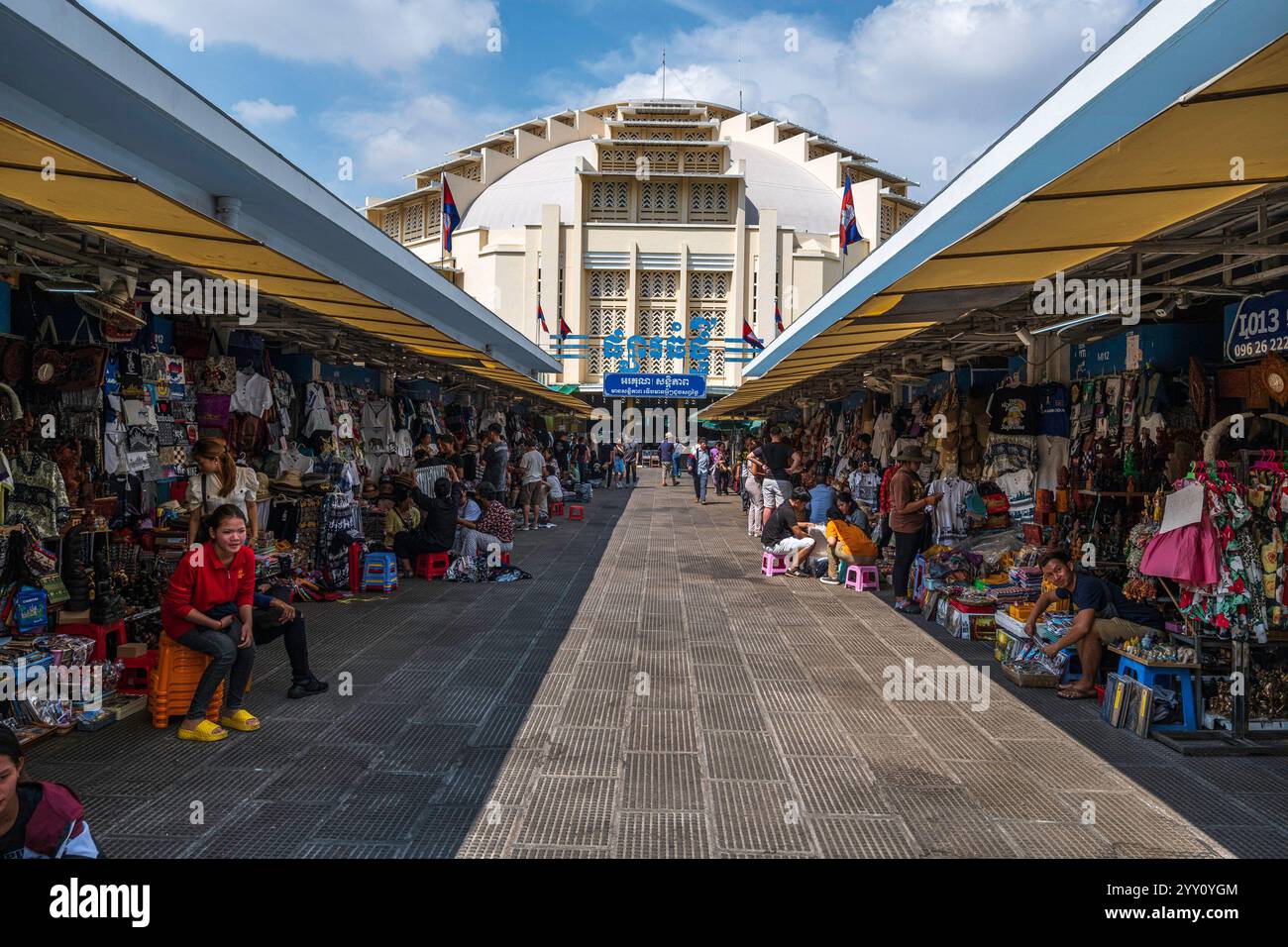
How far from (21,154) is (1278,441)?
646 cm

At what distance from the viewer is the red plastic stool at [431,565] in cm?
950

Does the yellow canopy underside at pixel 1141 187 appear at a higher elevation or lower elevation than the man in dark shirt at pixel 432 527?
higher

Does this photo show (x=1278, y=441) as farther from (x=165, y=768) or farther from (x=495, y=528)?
(x=495, y=528)

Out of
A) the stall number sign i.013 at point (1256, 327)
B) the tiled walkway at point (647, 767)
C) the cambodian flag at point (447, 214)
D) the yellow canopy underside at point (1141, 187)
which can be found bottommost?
the tiled walkway at point (647, 767)

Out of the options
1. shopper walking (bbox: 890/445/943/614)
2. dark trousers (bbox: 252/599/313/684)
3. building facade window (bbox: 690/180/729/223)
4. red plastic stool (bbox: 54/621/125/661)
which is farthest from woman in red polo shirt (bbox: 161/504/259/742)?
building facade window (bbox: 690/180/729/223)

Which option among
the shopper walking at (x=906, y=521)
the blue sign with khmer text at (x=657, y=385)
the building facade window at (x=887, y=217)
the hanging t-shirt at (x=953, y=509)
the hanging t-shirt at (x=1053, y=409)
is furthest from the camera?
A: the building facade window at (x=887, y=217)

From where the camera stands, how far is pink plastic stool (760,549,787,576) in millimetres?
10271

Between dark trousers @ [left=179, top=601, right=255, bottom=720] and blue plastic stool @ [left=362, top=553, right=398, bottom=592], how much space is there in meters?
3.75

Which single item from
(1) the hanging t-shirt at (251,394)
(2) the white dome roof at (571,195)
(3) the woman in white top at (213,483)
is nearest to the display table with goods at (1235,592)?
(3) the woman in white top at (213,483)

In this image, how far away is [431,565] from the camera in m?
9.51

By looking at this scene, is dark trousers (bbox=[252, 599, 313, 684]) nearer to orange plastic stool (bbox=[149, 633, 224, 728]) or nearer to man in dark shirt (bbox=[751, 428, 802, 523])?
orange plastic stool (bbox=[149, 633, 224, 728])

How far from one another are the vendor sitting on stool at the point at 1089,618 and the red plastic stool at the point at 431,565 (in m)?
5.92

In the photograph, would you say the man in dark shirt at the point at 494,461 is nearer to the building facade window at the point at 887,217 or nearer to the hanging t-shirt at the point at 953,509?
the hanging t-shirt at the point at 953,509

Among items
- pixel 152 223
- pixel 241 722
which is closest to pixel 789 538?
pixel 241 722
